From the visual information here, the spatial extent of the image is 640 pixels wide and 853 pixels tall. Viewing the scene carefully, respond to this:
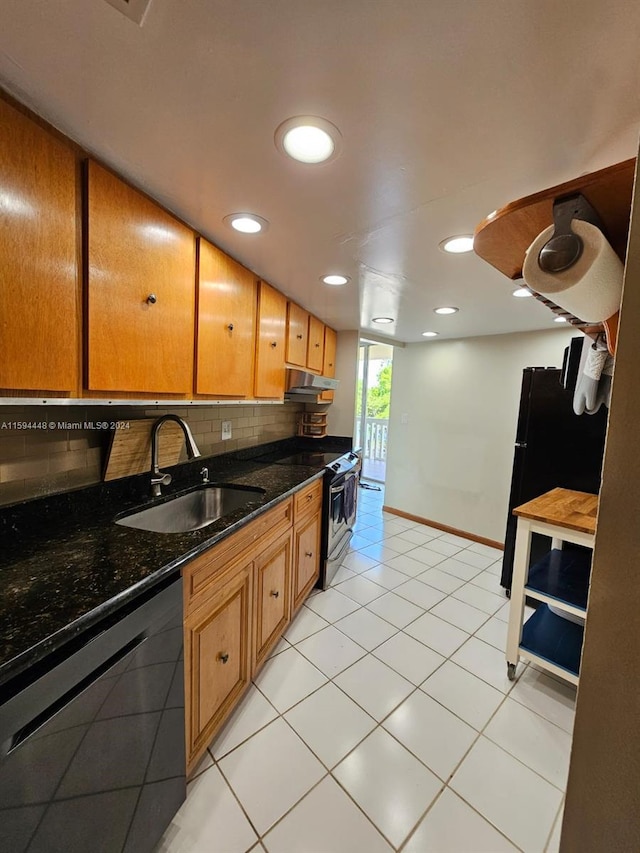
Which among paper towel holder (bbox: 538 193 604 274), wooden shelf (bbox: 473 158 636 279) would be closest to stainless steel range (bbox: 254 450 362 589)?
wooden shelf (bbox: 473 158 636 279)

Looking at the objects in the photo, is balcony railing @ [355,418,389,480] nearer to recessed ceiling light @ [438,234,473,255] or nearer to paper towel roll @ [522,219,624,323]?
recessed ceiling light @ [438,234,473,255]

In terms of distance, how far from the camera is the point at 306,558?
2.22 meters

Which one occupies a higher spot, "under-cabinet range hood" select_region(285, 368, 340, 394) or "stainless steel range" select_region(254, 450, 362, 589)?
"under-cabinet range hood" select_region(285, 368, 340, 394)

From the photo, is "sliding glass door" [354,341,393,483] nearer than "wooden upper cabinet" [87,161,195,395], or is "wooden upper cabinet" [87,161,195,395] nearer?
"wooden upper cabinet" [87,161,195,395]

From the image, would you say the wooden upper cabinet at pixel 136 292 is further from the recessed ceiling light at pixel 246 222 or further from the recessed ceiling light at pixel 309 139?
the recessed ceiling light at pixel 309 139

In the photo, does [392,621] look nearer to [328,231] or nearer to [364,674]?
[364,674]

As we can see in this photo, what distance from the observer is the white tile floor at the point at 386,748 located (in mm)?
Result: 1079

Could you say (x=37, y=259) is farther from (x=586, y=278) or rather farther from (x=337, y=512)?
(x=337, y=512)

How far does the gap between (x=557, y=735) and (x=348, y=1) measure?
8.17ft

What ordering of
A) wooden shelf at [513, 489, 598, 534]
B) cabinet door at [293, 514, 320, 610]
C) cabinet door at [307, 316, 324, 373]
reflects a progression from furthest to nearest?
cabinet door at [307, 316, 324, 373] < cabinet door at [293, 514, 320, 610] < wooden shelf at [513, 489, 598, 534]

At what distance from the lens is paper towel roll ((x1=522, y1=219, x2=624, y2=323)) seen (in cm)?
65

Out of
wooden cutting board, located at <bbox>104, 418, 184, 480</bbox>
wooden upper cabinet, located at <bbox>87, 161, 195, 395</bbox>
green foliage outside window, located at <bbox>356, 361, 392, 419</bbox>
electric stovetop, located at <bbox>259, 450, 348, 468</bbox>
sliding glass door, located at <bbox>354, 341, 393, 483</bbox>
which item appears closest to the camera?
wooden upper cabinet, located at <bbox>87, 161, 195, 395</bbox>

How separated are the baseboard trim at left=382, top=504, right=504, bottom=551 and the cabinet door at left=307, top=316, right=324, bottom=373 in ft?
6.96

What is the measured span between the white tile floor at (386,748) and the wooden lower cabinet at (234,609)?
148 millimetres
